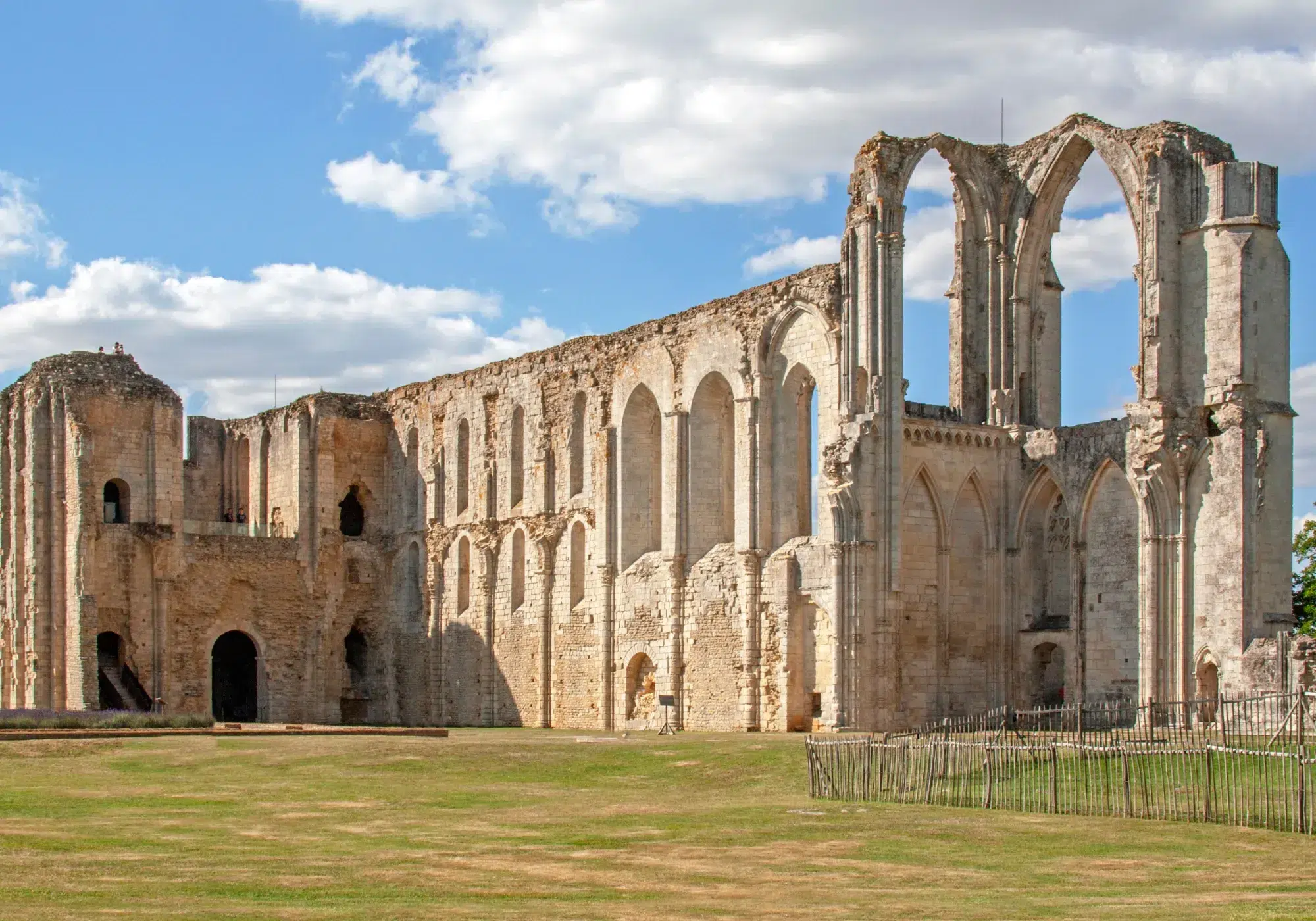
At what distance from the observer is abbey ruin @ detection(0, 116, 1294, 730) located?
31.6 m

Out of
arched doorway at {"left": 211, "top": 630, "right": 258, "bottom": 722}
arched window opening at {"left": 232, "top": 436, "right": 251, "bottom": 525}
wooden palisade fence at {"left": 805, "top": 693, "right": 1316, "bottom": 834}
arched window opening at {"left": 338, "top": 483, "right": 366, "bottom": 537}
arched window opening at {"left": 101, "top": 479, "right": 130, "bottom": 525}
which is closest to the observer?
wooden palisade fence at {"left": 805, "top": 693, "right": 1316, "bottom": 834}

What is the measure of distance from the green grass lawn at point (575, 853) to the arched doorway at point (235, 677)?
22956 mm

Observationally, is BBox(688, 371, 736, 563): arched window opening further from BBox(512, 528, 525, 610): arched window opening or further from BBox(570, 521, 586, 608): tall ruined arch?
BBox(512, 528, 525, 610): arched window opening

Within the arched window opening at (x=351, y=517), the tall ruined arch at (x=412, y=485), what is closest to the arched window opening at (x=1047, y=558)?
the tall ruined arch at (x=412, y=485)

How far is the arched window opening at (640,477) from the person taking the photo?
4031cm

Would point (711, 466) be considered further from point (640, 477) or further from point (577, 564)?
point (577, 564)

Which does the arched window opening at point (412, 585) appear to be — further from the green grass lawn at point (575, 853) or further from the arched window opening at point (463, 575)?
the green grass lawn at point (575, 853)

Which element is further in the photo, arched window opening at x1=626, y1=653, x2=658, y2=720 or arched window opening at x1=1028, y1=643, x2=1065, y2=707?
arched window opening at x1=626, y1=653, x2=658, y2=720

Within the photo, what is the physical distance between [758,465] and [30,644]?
1932 cm

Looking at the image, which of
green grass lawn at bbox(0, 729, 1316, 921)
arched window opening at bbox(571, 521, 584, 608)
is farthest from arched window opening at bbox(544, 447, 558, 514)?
green grass lawn at bbox(0, 729, 1316, 921)

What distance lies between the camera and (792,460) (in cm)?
3628

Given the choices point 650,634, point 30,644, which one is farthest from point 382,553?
point 650,634

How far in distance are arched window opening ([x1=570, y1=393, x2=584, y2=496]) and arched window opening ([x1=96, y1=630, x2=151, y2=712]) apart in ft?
37.5

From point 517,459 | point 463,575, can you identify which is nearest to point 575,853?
point 517,459
